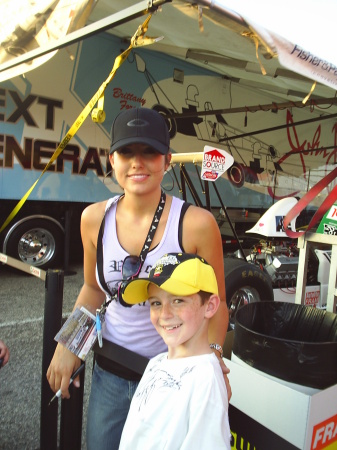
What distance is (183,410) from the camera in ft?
2.98

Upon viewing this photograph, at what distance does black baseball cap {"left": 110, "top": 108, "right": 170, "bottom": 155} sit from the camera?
1.22m

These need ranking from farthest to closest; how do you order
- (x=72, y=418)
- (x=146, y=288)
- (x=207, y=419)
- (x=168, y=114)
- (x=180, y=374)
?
1. (x=168, y=114)
2. (x=72, y=418)
3. (x=146, y=288)
4. (x=180, y=374)
5. (x=207, y=419)

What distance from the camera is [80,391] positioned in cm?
150

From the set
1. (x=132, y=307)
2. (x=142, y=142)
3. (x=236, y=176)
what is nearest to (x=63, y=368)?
(x=132, y=307)

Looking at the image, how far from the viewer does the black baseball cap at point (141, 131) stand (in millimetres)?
1221

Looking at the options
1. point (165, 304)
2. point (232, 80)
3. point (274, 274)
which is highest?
point (232, 80)

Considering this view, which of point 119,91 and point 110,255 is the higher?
point 119,91

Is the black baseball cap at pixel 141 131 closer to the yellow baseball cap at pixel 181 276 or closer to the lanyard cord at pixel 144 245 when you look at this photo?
the lanyard cord at pixel 144 245

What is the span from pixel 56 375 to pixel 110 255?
0.50m

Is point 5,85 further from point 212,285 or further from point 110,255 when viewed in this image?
point 212,285

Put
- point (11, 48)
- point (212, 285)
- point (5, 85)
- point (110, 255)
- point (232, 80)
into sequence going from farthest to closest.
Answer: point (232, 80), point (5, 85), point (11, 48), point (110, 255), point (212, 285)

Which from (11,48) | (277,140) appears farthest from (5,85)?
(277,140)

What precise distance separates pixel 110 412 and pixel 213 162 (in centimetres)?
246

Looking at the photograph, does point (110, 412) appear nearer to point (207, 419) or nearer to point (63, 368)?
point (63, 368)
